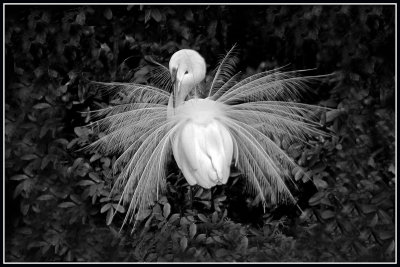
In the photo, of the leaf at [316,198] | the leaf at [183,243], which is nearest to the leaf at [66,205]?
the leaf at [183,243]

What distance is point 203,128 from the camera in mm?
1968

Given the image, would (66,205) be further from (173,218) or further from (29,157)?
(173,218)

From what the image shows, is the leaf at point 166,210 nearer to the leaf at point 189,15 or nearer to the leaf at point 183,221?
the leaf at point 183,221

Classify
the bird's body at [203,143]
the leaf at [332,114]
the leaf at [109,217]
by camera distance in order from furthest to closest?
1. the leaf at [332,114]
2. the leaf at [109,217]
3. the bird's body at [203,143]

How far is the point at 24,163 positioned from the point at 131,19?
905 mm

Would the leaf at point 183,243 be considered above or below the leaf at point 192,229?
below

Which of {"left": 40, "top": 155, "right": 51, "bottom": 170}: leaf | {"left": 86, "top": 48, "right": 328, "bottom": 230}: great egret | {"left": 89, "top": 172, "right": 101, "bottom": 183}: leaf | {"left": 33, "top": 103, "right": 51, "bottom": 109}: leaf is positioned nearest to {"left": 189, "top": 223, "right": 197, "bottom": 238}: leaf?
{"left": 86, "top": 48, "right": 328, "bottom": 230}: great egret

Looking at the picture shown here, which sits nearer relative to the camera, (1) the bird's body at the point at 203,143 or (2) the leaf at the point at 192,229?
(1) the bird's body at the point at 203,143

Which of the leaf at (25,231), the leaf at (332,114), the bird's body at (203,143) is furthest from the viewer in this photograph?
the leaf at (25,231)

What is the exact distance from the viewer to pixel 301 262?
2.37m

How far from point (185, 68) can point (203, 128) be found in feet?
0.94

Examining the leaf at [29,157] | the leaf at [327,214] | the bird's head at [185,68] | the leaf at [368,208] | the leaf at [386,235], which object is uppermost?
the bird's head at [185,68]

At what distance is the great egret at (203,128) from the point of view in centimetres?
199

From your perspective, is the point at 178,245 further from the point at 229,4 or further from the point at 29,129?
the point at 229,4
